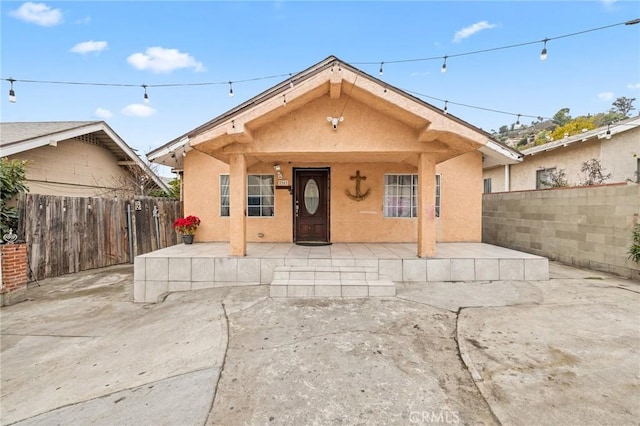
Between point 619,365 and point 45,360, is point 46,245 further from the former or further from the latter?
point 619,365

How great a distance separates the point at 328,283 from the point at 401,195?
13.4 ft

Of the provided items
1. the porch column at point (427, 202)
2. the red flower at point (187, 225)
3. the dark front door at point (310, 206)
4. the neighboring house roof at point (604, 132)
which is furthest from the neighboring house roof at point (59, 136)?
the neighboring house roof at point (604, 132)

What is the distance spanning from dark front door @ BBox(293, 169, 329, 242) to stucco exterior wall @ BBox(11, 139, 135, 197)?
819cm

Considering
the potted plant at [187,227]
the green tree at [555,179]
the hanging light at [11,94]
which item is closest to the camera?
the hanging light at [11,94]

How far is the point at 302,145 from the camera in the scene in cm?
559

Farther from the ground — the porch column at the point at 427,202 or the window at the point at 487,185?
the window at the point at 487,185

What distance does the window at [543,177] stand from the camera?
11.0m

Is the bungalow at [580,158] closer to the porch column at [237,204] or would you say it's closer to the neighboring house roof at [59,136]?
the porch column at [237,204]

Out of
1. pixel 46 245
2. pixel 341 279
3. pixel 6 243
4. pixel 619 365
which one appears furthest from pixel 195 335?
pixel 46 245

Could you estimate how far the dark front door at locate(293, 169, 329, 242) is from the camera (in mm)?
7996

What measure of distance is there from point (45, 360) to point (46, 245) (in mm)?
4717

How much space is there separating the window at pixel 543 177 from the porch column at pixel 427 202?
820 cm

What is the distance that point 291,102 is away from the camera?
207 inches

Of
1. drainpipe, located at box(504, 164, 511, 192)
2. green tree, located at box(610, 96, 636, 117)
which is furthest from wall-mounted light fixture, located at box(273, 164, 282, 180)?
green tree, located at box(610, 96, 636, 117)
